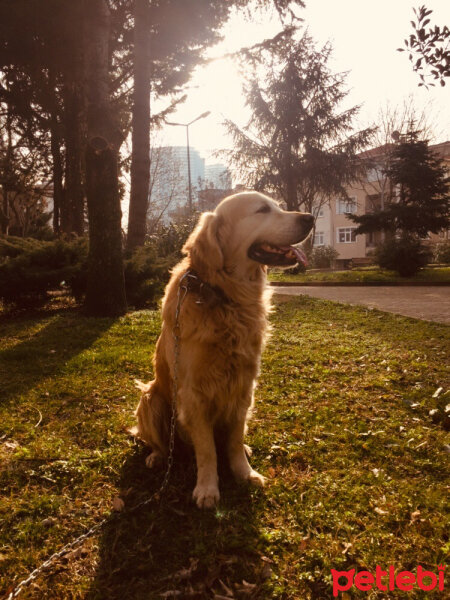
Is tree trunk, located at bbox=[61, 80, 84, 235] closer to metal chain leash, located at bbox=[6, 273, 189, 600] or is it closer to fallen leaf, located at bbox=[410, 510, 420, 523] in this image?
metal chain leash, located at bbox=[6, 273, 189, 600]

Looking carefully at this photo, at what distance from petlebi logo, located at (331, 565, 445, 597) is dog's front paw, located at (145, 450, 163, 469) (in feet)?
4.25

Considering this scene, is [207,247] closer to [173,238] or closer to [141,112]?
[141,112]

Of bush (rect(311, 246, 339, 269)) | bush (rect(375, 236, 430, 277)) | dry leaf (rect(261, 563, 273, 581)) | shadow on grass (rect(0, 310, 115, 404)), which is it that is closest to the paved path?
bush (rect(375, 236, 430, 277))

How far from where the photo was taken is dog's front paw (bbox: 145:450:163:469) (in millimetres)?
2674

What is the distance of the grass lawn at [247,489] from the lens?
181 cm

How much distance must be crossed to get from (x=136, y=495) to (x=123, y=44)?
14287 mm

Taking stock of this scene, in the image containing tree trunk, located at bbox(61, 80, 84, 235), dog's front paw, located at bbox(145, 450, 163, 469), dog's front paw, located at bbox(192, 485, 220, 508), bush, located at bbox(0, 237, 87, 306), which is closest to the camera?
dog's front paw, located at bbox(192, 485, 220, 508)

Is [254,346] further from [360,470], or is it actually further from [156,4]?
[156,4]

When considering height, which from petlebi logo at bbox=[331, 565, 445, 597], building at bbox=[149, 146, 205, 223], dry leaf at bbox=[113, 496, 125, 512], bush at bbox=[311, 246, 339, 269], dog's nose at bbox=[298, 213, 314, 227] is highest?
building at bbox=[149, 146, 205, 223]

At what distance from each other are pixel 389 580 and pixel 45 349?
190 inches

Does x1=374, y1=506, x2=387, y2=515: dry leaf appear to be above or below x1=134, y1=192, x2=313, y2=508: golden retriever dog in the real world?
below

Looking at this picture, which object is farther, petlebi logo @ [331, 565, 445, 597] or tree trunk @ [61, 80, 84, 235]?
tree trunk @ [61, 80, 84, 235]

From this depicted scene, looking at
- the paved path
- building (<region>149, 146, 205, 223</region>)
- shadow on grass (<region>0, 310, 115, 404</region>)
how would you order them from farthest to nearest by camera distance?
building (<region>149, 146, 205, 223</region>) → the paved path → shadow on grass (<region>0, 310, 115, 404</region>)

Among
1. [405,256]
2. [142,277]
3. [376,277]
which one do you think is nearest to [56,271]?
[142,277]
